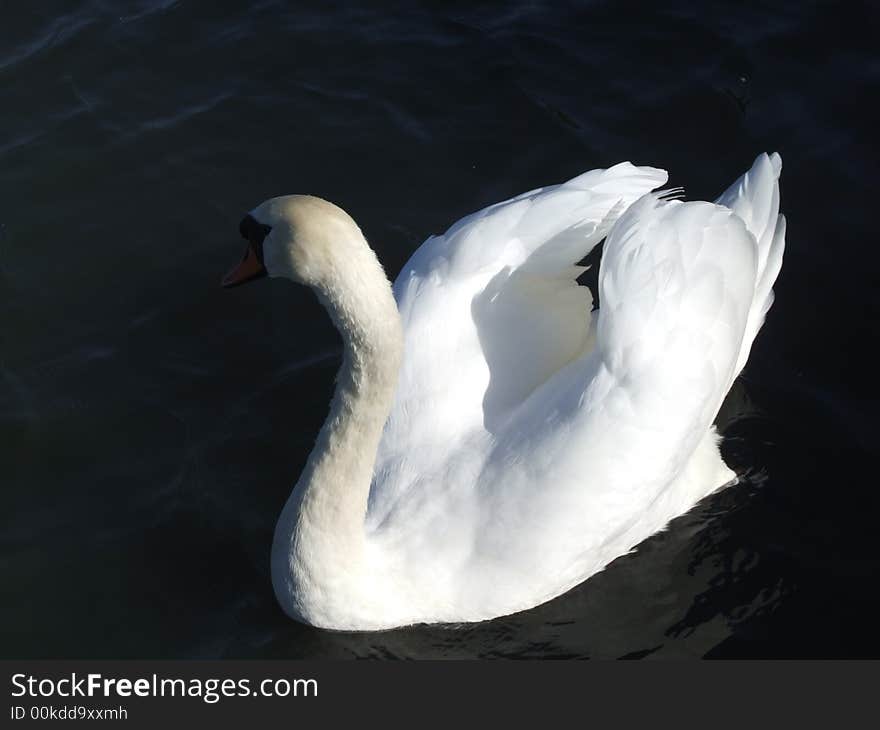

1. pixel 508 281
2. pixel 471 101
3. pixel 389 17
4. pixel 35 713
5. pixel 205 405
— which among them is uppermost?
pixel 389 17

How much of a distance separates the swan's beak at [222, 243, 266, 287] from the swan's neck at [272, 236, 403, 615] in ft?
1.09

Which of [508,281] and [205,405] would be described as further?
[205,405]

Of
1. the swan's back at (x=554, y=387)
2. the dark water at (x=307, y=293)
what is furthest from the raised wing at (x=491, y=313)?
the dark water at (x=307, y=293)

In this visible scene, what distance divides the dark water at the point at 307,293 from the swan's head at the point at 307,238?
2.09m

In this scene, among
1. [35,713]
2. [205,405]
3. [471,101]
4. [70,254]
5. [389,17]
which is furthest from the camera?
[389,17]

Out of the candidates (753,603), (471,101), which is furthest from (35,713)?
(471,101)

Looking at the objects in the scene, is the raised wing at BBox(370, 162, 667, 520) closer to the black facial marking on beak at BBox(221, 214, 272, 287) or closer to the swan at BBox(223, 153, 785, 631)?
the swan at BBox(223, 153, 785, 631)

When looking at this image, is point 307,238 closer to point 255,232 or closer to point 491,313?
→ point 255,232

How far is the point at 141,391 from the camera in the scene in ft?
26.5

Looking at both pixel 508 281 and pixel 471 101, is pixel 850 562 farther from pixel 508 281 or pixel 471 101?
pixel 471 101

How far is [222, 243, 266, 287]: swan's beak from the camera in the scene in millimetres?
5625

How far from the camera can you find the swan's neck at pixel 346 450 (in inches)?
210

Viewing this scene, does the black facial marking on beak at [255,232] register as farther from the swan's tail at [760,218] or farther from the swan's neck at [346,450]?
the swan's tail at [760,218]

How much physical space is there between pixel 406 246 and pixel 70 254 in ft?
7.46
